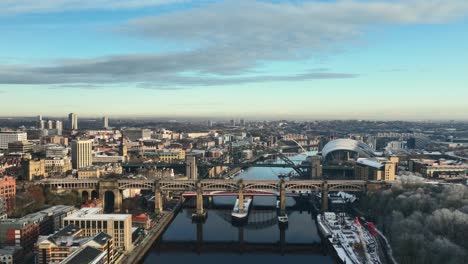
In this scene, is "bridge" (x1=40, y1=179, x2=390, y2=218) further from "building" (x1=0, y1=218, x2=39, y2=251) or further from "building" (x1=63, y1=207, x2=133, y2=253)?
"building" (x1=0, y1=218, x2=39, y2=251)

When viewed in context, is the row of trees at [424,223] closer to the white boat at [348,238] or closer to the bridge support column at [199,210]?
the white boat at [348,238]

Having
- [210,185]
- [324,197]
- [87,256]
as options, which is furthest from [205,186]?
[87,256]

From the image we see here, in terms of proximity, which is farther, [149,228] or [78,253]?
[149,228]

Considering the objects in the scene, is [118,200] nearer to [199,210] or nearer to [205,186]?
[199,210]

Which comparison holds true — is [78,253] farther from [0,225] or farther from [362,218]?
[362,218]

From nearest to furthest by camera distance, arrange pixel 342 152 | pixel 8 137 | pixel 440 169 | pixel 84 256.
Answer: pixel 84 256 → pixel 440 169 → pixel 342 152 → pixel 8 137

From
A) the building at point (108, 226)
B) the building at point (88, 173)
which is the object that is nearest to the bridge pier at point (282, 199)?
the building at point (108, 226)

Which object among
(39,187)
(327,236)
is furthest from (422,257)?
(39,187)

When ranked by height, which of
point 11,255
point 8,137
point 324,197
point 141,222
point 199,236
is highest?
point 8,137
